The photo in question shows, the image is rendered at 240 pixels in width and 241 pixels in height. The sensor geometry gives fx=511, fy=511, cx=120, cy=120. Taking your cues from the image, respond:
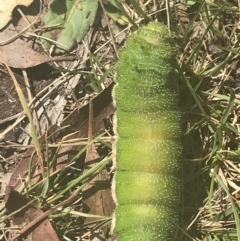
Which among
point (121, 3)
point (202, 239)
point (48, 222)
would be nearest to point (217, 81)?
point (121, 3)

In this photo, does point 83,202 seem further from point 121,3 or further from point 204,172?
point 121,3

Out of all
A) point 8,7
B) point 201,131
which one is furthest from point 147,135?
point 8,7

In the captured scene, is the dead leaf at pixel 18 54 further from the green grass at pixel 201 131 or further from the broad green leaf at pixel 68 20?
the green grass at pixel 201 131

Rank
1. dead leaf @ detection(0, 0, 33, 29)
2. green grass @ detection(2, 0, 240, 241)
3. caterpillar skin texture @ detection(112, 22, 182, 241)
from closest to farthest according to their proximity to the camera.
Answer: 1. caterpillar skin texture @ detection(112, 22, 182, 241)
2. green grass @ detection(2, 0, 240, 241)
3. dead leaf @ detection(0, 0, 33, 29)

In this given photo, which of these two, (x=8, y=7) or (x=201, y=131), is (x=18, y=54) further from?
(x=201, y=131)

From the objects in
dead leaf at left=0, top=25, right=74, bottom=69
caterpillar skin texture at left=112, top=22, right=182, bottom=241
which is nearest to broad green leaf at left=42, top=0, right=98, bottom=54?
dead leaf at left=0, top=25, right=74, bottom=69

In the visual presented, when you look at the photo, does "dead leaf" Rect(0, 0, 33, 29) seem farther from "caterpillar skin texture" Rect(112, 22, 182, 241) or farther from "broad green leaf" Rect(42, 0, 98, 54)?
"caterpillar skin texture" Rect(112, 22, 182, 241)
